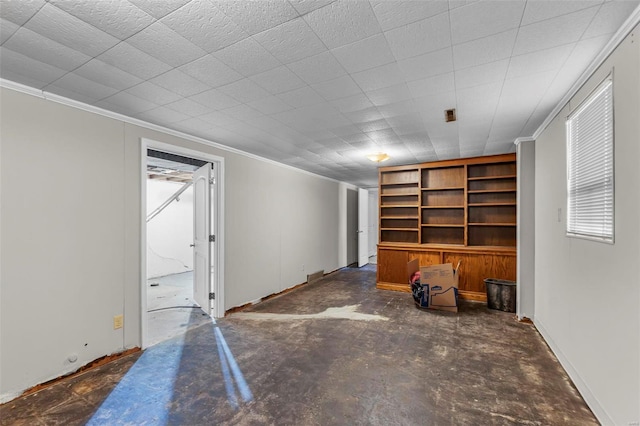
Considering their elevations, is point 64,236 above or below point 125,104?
below

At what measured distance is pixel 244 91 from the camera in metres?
2.23

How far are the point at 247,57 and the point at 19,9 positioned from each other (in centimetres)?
104

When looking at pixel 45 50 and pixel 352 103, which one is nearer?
pixel 45 50

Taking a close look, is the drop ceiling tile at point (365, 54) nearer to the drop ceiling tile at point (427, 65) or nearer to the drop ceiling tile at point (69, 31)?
the drop ceiling tile at point (427, 65)

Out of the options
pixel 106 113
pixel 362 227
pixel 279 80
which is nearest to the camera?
pixel 279 80

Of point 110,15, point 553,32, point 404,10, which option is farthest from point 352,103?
point 110,15

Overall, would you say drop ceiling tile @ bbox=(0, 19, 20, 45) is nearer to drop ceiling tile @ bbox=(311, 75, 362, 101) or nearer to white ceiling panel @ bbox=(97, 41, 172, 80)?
white ceiling panel @ bbox=(97, 41, 172, 80)

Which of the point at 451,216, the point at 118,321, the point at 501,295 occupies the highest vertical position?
the point at 451,216

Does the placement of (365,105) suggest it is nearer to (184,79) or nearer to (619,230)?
(184,79)

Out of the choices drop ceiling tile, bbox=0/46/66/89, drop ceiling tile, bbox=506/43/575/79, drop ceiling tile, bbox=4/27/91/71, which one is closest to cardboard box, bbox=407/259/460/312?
drop ceiling tile, bbox=506/43/575/79

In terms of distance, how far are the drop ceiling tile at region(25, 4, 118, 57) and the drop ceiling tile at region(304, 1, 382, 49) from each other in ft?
3.65

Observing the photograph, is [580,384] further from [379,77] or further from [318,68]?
[318,68]

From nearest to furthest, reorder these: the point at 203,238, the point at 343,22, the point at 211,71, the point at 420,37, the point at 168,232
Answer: the point at 343,22 < the point at 420,37 < the point at 211,71 < the point at 203,238 < the point at 168,232

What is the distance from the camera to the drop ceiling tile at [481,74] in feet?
6.17
